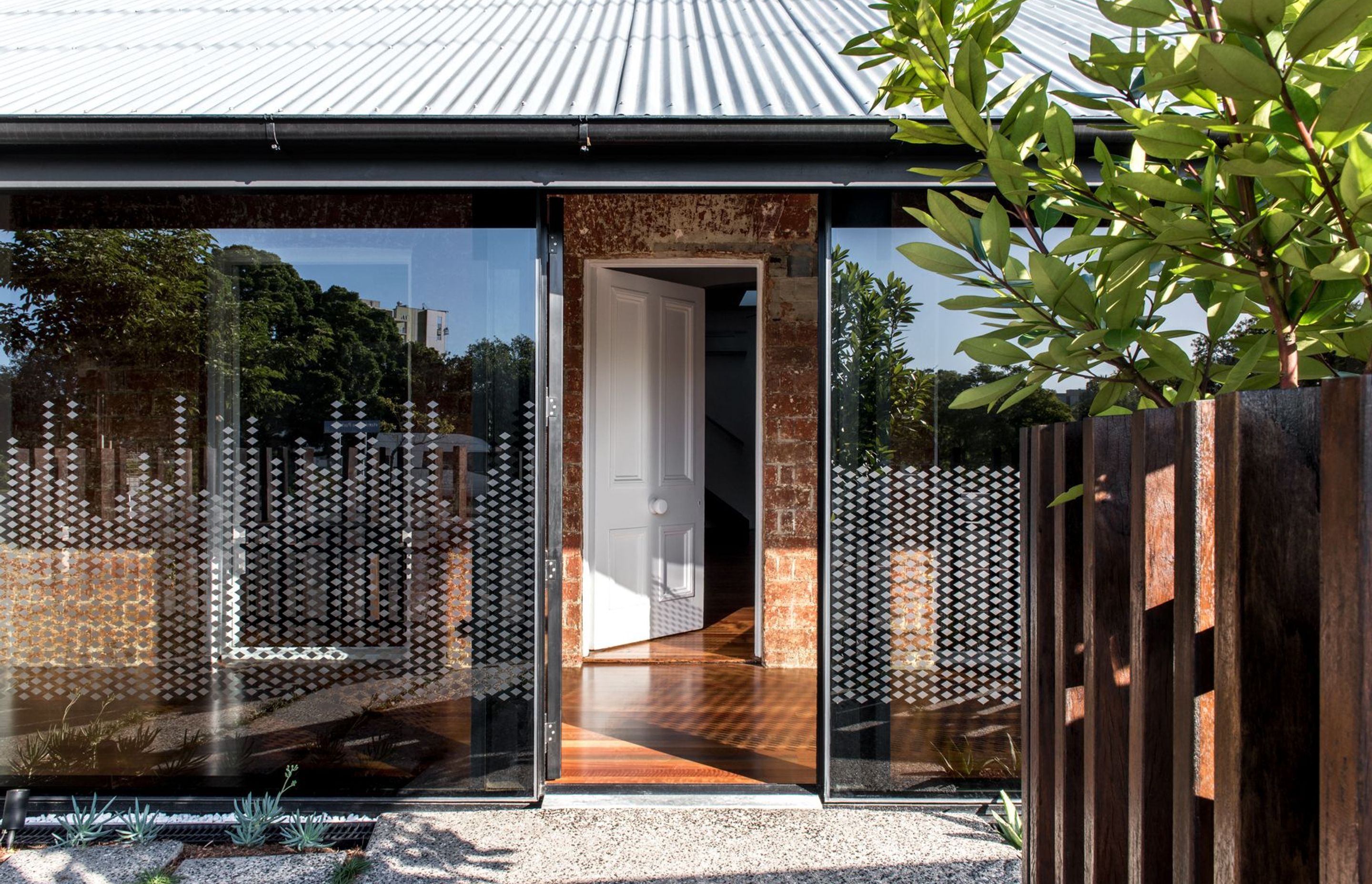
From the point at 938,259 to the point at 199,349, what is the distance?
8.86ft

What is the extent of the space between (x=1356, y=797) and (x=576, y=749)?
9.93 ft

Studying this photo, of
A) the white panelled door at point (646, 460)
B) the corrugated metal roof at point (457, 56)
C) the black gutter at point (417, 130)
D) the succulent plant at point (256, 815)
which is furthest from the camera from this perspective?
the white panelled door at point (646, 460)

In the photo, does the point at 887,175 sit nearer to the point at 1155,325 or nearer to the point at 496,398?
the point at 496,398

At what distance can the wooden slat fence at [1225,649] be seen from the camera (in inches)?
24.0

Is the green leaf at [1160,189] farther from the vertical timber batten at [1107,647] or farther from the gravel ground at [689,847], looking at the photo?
the gravel ground at [689,847]


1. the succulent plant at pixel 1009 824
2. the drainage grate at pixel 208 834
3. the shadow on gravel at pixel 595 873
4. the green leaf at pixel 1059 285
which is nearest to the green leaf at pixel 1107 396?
the green leaf at pixel 1059 285

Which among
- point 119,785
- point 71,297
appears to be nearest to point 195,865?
point 119,785

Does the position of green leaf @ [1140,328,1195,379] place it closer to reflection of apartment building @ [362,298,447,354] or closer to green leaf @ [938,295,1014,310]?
green leaf @ [938,295,1014,310]

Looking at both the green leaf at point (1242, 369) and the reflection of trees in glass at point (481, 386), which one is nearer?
the green leaf at point (1242, 369)

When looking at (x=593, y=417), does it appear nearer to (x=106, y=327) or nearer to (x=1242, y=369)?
(x=106, y=327)

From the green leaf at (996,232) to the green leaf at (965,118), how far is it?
8 centimetres

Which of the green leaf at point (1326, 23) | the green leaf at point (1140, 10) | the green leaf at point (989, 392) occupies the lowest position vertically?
the green leaf at point (989, 392)

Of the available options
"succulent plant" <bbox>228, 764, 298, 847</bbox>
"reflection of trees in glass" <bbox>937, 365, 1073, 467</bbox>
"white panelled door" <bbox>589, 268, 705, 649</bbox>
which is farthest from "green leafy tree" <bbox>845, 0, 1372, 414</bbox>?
"white panelled door" <bbox>589, 268, 705, 649</bbox>

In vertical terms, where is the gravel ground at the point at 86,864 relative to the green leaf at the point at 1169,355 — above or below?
below
